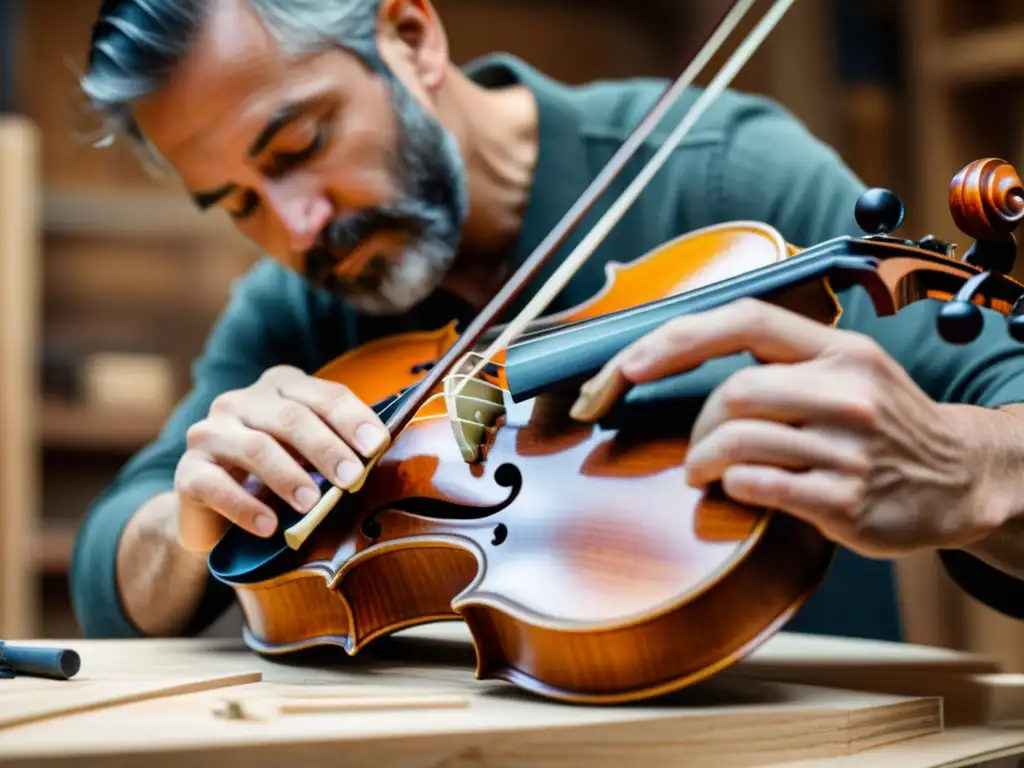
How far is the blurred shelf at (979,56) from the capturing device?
186cm

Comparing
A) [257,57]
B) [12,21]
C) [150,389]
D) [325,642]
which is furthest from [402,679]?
[12,21]

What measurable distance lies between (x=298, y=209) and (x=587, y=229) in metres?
0.28

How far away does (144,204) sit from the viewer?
7.54 feet

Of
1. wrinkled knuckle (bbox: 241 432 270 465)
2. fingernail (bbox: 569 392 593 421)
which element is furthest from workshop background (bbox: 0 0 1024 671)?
fingernail (bbox: 569 392 593 421)

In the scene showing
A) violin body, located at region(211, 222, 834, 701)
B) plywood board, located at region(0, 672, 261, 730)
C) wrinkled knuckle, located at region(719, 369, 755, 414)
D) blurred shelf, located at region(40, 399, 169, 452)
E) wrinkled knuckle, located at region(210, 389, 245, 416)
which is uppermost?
blurred shelf, located at region(40, 399, 169, 452)

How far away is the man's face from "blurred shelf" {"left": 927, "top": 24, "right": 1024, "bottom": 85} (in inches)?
45.9

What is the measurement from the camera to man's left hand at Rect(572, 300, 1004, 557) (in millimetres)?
501

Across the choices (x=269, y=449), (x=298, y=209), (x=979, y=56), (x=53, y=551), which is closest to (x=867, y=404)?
(x=269, y=449)

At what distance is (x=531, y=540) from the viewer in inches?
22.7

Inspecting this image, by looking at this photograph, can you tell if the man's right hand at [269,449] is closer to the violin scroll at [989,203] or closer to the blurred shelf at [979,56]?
the violin scroll at [989,203]

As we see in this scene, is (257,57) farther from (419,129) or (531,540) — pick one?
(531,540)

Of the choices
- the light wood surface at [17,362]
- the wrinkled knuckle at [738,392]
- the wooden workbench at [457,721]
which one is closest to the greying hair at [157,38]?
the wooden workbench at [457,721]

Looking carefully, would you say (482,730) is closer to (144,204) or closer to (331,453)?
(331,453)

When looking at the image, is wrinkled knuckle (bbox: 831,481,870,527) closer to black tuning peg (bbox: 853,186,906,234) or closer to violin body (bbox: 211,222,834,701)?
violin body (bbox: 211,222,834,701)
